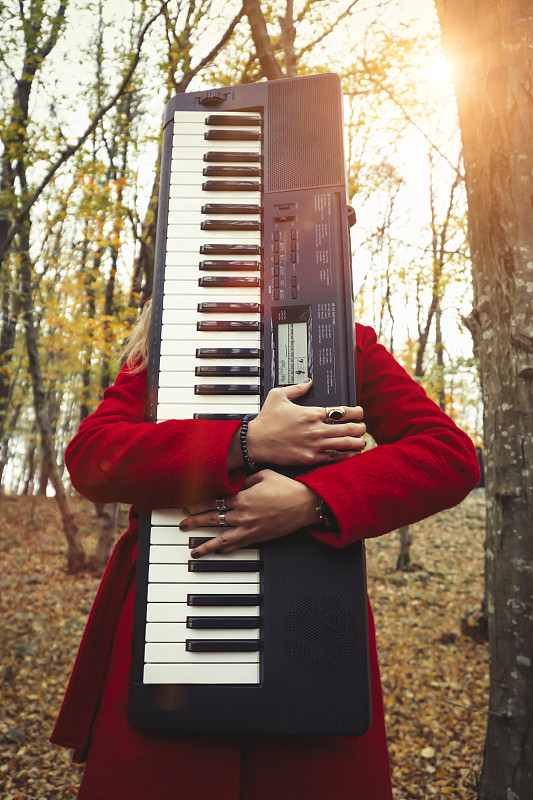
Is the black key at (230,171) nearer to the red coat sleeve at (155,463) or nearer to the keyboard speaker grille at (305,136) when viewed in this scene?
the keyboard speaker grille at (305,136)

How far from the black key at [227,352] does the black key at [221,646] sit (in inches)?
28.8

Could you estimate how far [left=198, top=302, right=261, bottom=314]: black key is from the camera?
1434mm

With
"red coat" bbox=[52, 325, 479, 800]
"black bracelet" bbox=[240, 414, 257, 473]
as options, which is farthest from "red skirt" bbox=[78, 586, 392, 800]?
"black bracelet" bbox=[240, 414, 257, 473]

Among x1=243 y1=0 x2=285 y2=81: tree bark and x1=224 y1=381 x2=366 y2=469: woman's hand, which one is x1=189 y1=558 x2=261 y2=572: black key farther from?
x1=243 y1=0 x2=285 y2=81: tree bark

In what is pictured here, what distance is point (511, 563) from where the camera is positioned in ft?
Result: 7.20

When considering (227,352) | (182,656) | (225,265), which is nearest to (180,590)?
(182,656)

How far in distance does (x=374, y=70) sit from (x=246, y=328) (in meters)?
8.58

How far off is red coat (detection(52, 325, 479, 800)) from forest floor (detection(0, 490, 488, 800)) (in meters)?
1.18

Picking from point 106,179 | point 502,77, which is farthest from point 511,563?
point 106,179

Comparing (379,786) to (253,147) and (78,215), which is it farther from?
(78,215)

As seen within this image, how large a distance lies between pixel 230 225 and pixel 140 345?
0.49 meters

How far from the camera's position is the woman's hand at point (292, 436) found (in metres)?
1.26

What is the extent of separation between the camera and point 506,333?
227 cm

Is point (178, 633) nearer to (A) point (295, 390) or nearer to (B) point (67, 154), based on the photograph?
(A) point (295, 390)
